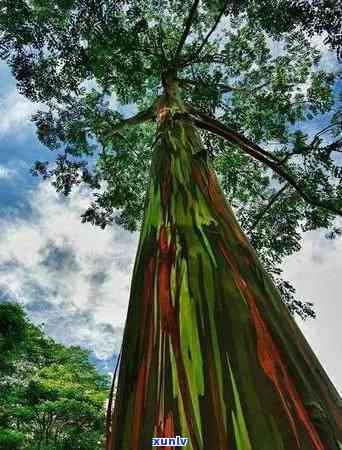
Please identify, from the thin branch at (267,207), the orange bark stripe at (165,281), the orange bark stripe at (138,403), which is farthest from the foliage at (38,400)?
the orange bark stripe at (138,403)

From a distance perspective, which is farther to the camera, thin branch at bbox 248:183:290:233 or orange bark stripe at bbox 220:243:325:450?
thin branch at bbox 248:183:290:233

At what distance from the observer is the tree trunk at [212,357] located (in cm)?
75

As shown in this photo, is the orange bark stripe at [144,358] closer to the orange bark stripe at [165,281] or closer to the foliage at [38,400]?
the orange bark stripe at [165,281]

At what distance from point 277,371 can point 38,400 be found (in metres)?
11.3

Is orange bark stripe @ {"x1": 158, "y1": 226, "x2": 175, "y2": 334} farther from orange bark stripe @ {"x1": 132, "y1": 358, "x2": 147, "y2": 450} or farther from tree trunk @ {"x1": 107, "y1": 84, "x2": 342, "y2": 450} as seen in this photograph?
orange bark stripe @ {"x1": 132, "y1": 358, "x2": 147, "y2": 450}

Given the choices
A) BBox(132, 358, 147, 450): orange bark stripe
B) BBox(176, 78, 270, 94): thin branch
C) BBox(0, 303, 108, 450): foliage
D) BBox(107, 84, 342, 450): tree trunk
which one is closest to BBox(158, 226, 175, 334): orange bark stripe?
BBox(107, 84, 342, 450): tree trunk

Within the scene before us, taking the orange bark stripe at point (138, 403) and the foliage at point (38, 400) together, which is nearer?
the orange bark stripe at point (138, 403)

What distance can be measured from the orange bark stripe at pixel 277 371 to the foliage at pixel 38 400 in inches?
370

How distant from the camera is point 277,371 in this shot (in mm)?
873

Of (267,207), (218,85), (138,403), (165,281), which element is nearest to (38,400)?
(267,207)

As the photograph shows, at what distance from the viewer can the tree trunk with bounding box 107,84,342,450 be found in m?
0.75

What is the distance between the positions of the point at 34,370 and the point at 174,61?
9.20m

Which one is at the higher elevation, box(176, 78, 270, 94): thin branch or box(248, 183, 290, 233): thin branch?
box(176, 78, 270, 94): thin branch

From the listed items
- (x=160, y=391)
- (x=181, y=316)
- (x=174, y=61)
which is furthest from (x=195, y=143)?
(x=174, y=61)
